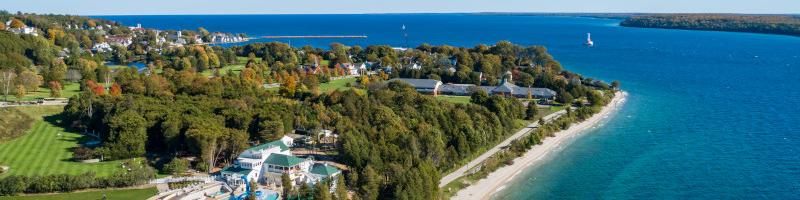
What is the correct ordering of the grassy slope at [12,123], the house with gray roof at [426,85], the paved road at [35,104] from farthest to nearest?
the house with gray roof at [426,85], the paved road at [35,104], the grassy slope at [12,123]

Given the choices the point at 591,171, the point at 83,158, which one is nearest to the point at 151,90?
the point at 83,158

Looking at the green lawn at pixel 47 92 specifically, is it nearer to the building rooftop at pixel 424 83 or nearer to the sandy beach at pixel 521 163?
the building rooftop at pixel 424 83

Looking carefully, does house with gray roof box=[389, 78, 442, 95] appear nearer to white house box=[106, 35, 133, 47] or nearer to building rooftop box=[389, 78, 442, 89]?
building rooftop box=[389, 78, 442, 89]

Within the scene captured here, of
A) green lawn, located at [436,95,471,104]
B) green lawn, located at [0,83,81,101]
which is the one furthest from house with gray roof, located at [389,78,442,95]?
green lawn, located at [0,83,81,101]

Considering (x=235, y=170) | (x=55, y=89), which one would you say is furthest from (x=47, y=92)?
(x=235, y=170)

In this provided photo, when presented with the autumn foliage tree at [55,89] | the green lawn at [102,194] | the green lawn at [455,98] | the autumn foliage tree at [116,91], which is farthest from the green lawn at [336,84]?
the green lawn at [102,194]

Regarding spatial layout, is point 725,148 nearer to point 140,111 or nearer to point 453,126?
point 453,126
